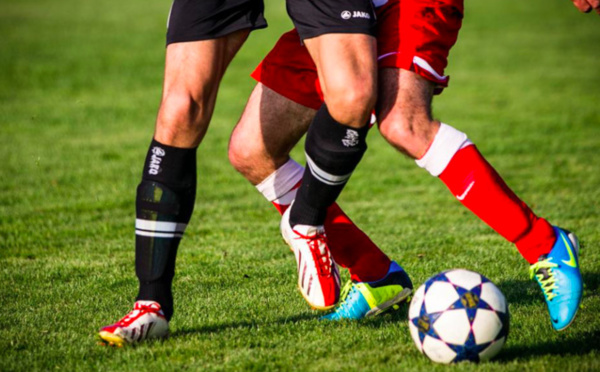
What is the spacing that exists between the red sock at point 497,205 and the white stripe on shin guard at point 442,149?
2 centimetres

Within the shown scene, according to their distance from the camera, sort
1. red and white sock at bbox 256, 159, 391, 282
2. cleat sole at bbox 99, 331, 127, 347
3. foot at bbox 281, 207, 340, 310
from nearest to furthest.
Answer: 1. cleat sole at bbox 99, 331, 127, 347
2. foot at bbox 281, 207, 340, 310
3. red and white sock at bbox 256, 159, 391, 282

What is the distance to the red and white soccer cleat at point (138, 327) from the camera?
3.70 metres

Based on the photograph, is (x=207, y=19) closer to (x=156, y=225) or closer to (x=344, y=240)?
(x=156, y=225)

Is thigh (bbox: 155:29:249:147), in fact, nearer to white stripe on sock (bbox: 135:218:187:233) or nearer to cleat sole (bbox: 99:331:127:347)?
white stripe on sock (bbox: 135:218:187:233)

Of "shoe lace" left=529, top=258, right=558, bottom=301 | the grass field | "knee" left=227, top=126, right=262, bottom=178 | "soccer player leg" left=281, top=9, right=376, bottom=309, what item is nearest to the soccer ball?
the grass field

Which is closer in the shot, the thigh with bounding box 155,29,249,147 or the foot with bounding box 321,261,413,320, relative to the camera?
the thigh with bounding box 155,29,249,147

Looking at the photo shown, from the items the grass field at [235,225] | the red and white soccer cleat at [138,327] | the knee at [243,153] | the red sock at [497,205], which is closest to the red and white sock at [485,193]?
the red sock at [497,205]

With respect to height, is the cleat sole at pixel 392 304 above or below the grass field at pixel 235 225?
above

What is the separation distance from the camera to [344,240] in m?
4.46

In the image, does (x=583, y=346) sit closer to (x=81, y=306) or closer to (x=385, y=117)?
(x=385, y=117)

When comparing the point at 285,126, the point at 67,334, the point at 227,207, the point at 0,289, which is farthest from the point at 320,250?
the point at 227,207

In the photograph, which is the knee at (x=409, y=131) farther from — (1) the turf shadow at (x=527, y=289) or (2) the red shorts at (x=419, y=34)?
(1) the turf shadow at (x=527, y=289)

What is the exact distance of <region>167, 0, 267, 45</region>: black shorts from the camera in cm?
383

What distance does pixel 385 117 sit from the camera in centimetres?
381
